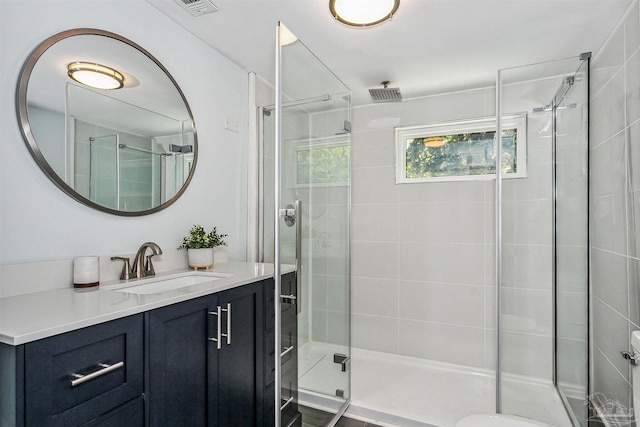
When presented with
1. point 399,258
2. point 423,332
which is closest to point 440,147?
point 399,258

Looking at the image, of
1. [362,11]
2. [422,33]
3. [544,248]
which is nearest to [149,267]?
[362,11]

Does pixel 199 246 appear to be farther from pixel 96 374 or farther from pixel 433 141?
pixel 433 141

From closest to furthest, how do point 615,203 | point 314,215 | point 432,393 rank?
point 615,203, point 314,215, point 432,393

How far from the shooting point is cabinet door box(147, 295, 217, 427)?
118 cm

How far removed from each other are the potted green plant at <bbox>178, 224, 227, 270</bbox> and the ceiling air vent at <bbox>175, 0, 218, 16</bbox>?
1.13 m

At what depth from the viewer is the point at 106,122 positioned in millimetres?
1569

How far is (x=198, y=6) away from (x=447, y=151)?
211 centimetres

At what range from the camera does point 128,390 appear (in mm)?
1089

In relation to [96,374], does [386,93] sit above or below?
above

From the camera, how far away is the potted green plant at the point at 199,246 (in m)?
1.89

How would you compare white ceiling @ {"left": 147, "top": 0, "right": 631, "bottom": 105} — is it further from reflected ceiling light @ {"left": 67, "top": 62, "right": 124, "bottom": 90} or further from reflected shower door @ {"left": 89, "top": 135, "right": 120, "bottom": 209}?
reflected shower door @ {"left": 89, "top": 135, "right": 120, "bottom": 209}

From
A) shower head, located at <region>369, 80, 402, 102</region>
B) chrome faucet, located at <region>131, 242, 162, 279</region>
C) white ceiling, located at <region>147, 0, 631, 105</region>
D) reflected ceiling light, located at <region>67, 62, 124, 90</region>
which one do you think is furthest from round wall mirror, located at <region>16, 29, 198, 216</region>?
shower head, located at <region>369, 80, 402, 102</region>

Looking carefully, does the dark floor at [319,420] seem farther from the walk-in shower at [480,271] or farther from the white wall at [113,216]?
the white wall at [113,216]

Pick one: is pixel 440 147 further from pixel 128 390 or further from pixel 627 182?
pixel 128 390
